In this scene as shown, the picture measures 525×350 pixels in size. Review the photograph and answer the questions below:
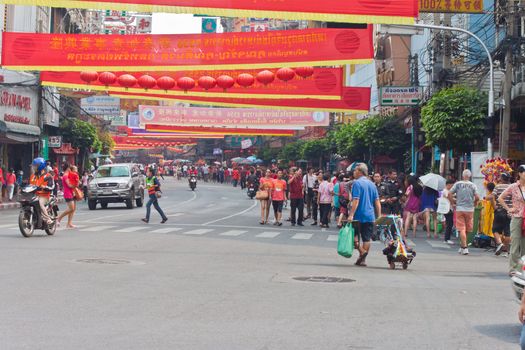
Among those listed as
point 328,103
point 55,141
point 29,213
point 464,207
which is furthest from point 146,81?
point 55,141

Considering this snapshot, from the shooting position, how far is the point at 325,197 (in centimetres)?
2919

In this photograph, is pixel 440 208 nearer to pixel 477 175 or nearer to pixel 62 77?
pixel 477 175

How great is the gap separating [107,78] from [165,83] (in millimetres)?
2041

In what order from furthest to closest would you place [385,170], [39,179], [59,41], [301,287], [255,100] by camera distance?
[385,170] → [255,100] → [59,41] → [39,179] → [301,287]

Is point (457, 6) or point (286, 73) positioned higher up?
point (457, 6)

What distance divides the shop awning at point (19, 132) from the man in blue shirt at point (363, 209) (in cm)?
2888

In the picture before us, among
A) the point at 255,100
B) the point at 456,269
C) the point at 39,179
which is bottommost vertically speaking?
the point at 456,269

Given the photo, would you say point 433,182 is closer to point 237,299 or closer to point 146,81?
point 146,81

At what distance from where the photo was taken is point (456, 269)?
645 inches

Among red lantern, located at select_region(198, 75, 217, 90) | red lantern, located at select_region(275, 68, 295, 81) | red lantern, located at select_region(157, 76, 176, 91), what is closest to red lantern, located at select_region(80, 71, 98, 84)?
red lantern, located at select_region(157, 76, 176, 91)

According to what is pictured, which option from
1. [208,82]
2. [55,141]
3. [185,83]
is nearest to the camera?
[208,82]

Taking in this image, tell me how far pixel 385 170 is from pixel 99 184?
22584 millimetres

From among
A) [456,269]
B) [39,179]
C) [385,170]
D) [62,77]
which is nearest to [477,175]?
[456,269]

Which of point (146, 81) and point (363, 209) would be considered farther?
point (146, 81)
